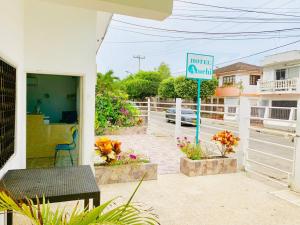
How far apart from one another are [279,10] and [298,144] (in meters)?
9.27

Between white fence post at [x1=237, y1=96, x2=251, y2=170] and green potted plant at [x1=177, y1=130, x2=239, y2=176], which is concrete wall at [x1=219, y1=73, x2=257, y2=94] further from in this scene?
green potted plant at [x1=177, y1=130, x2=239, y2=176]

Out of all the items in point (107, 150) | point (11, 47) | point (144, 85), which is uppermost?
point (144, 85)

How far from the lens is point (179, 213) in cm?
310

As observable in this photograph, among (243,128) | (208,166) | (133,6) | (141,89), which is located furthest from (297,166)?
(141,89)

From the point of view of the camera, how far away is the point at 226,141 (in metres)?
4.87

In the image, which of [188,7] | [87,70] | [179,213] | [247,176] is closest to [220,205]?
[179,213]

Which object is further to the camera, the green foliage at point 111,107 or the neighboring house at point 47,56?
the green foliage at point 111,107

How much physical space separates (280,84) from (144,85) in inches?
566

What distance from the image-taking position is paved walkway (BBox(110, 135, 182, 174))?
5350 millimetres

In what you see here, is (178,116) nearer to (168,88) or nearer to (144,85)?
(168,88)

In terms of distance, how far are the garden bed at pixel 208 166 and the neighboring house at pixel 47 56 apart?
177cm

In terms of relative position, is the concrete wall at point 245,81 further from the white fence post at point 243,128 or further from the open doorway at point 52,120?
the white fence post at point 243,128

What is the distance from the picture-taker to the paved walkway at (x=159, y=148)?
535 centimetres

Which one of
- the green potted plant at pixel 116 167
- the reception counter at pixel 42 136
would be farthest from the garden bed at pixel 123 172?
the reception counter at pixel 42 136
